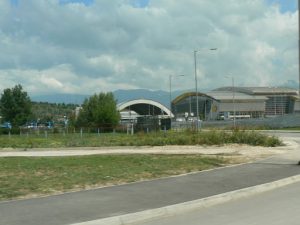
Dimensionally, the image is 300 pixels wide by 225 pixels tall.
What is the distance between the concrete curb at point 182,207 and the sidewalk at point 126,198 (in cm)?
26

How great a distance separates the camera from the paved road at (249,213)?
9.35 m

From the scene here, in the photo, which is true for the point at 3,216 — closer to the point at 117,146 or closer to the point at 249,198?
the point at 249,198

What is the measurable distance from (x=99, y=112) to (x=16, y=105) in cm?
1526

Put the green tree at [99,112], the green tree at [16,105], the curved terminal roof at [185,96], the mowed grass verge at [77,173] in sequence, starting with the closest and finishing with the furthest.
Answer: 1. the mowed grass verge at [77,173]
2. the green tree at [99,112]
3. the green tree at [16,105]
4. the curved terminal roof at [185,96]

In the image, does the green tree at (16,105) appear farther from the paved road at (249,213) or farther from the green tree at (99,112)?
the paved road at (249,213)

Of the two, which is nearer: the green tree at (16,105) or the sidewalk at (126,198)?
the sidewalk at (126,198)

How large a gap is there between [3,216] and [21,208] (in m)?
0.84

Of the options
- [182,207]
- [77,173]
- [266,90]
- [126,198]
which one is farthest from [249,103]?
[182,207]

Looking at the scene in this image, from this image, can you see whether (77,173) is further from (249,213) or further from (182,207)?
(249,213)

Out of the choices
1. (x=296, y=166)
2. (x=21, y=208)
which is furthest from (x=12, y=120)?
(x=21, y=208)

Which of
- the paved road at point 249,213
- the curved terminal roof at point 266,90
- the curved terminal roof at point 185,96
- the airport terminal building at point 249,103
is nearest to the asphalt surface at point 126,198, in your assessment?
the paved road at point 249,213

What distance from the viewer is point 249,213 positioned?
1026 centimetres

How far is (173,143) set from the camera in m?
36.5

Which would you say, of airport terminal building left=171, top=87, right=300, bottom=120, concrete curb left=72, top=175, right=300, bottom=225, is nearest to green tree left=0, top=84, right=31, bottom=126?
airport terminal building left=171, top=87, right=300, bottom=120
